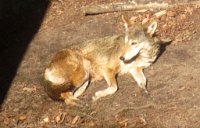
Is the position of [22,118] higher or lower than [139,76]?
lower

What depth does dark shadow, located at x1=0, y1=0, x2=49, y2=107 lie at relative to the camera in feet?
30.6

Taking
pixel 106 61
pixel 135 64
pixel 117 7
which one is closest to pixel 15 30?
pixel 117 7

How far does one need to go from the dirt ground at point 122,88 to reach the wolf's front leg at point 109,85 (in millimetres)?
84

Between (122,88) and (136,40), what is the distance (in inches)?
31.5

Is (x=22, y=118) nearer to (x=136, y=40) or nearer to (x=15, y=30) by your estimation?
(x=136, y=40)

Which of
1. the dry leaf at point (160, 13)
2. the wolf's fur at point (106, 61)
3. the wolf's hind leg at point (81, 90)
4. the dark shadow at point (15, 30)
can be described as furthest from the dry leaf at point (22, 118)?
the dry leaf at point (160, 13)

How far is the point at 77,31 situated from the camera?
10.3 metres

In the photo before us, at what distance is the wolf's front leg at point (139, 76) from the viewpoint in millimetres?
8281

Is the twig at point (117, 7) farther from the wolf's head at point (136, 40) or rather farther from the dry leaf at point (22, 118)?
the dry leaf at point (22, 118)

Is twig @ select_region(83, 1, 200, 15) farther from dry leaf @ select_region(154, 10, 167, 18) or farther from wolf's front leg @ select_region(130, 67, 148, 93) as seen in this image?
wolf's front leg @ select_region(130, 67, 148, 93)

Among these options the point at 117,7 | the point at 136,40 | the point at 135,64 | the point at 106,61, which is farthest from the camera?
the point at 117,7

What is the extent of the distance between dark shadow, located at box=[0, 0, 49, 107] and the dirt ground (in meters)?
0.16

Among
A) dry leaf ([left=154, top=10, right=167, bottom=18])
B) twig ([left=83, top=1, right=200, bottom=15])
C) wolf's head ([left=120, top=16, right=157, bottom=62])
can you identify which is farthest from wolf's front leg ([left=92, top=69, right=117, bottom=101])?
twig ([left=83, top=1, right=200, bottom=15])

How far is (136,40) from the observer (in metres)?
8.37
